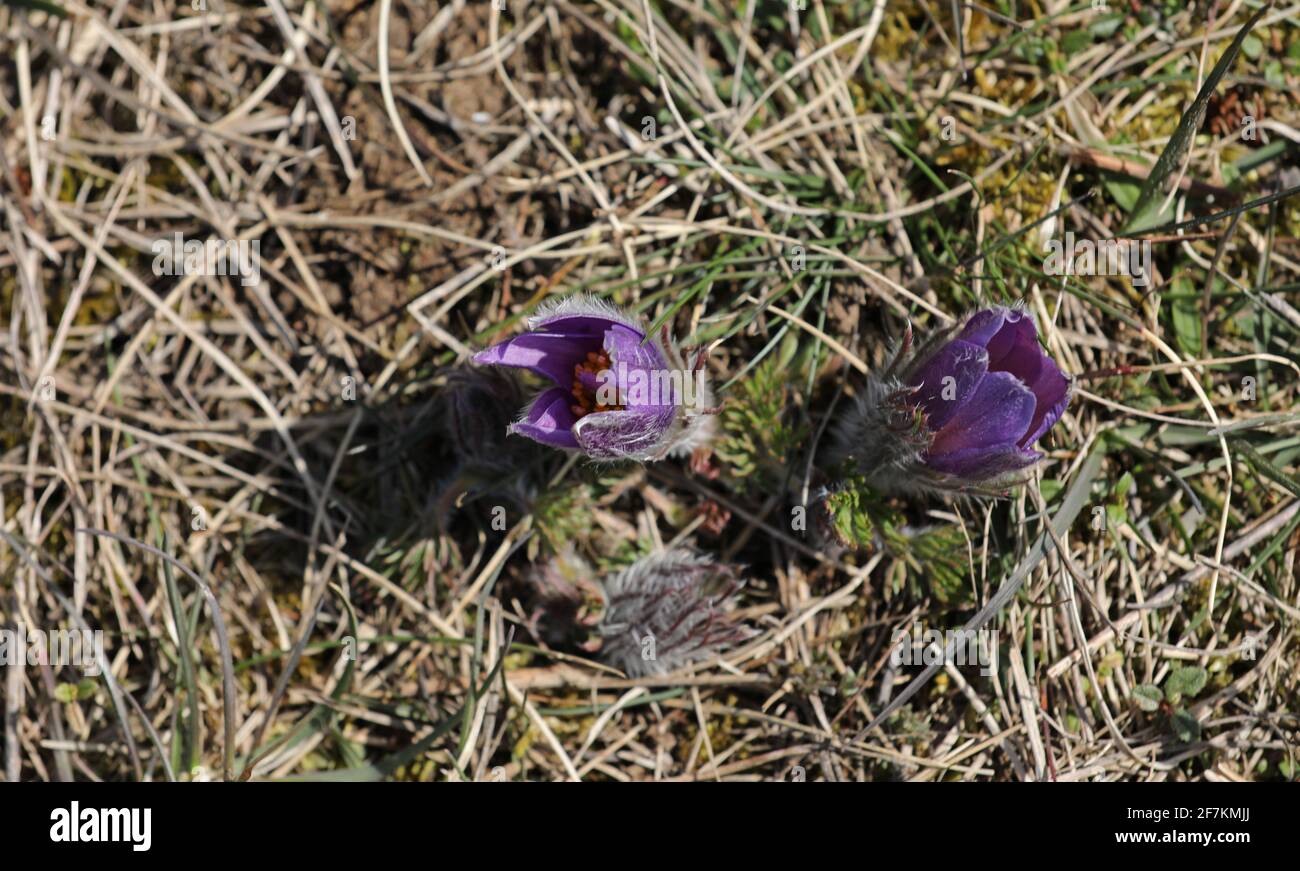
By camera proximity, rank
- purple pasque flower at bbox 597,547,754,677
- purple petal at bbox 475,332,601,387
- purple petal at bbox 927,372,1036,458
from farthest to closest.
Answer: purple pasque flower at bbox 597,547,754,677, purple petal at bbox 475,332,601,387, purple petal at bbox 927,372,1036,458

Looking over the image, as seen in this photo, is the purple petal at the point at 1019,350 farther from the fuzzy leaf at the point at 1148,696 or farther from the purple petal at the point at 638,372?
the fuzzy leaf at the point at 1148,696

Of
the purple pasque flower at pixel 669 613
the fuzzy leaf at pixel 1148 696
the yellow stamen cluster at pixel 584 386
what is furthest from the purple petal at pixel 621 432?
the fuzzy leaf at pixel 1148 696

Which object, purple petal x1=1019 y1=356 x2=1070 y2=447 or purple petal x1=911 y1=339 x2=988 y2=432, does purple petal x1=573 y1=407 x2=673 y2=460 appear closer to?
purple petal x1=911 y1=339 x2=988 y2=432

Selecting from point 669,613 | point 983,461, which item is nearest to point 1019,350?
point 983,461

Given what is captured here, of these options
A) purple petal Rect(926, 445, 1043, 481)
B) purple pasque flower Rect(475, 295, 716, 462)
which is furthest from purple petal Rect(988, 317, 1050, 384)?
purple pasque flower Rect(475, 295, 716, 462)

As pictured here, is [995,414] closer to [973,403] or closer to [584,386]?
[973,403]
